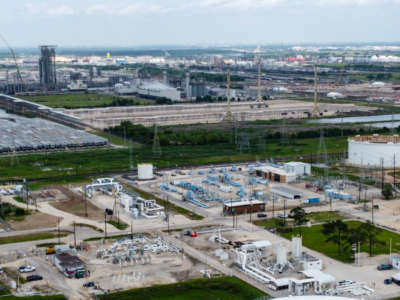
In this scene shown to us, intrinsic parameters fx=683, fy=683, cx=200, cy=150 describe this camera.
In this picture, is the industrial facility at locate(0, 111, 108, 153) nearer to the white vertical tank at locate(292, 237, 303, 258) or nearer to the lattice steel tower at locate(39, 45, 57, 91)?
the white vertical tank at locate(292, 237, 303, 258)

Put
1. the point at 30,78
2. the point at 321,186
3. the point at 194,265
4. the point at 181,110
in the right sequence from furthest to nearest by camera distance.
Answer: the point at 30,78 < the point at 181,110 < the point at 321,186 < the point at 194,265

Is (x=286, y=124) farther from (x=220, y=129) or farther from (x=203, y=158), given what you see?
(x=203, y=158)

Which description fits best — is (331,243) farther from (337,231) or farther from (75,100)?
(75,100)

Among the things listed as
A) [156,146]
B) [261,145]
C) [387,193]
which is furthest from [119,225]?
[261,145]

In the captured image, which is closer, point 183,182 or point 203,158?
point 183,182

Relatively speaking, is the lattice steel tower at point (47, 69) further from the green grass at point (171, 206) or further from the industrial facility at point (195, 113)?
the green grass at point (171, 206)

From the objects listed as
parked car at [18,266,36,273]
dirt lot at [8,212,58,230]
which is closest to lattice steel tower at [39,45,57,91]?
dirt lot at [8,212,58,230]

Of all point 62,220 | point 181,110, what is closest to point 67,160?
point 62,220
